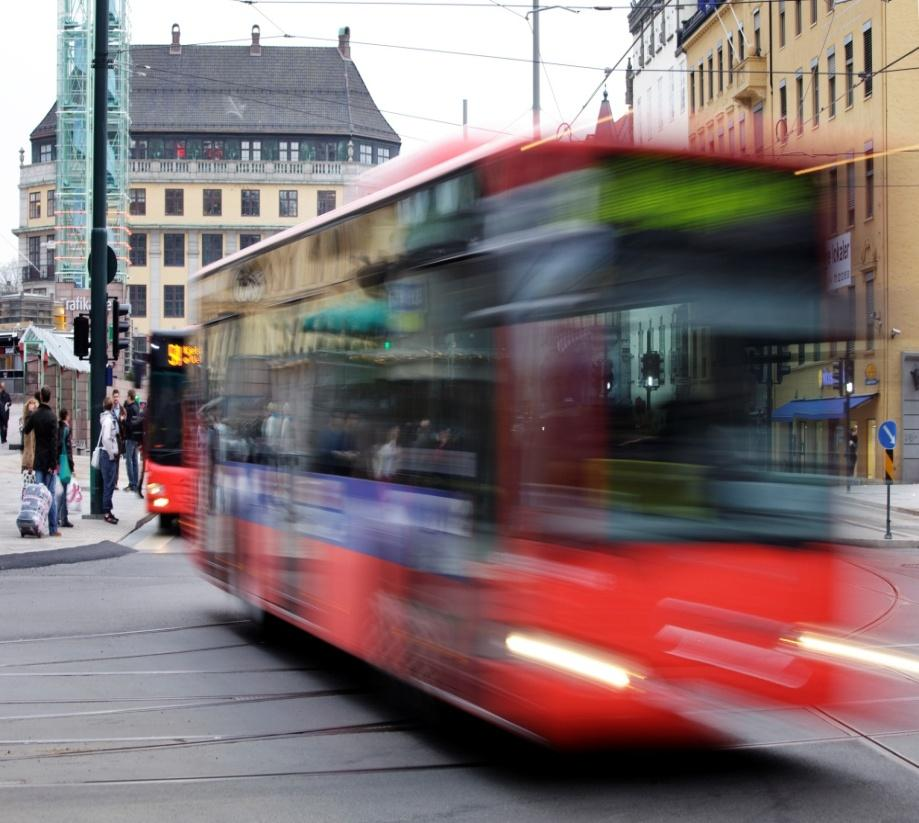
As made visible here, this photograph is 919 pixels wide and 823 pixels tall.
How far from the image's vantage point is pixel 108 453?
795 inches

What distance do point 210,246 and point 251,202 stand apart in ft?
15.1

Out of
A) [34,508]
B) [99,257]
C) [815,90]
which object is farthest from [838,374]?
[815,90]

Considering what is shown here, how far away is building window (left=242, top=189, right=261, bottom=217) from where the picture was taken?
3954 inches

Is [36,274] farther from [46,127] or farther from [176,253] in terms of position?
[176,253]

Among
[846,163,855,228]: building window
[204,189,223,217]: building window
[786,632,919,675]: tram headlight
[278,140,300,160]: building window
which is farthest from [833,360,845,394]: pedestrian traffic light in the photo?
[204,189,223,217]: building window

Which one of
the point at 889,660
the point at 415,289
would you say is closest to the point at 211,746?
the point at 415,289

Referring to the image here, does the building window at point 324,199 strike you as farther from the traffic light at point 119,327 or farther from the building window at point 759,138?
the building window at point 759,138

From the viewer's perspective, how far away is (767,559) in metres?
6.06

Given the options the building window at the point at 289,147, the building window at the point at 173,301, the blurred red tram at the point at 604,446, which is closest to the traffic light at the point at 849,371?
the blurred red tram at the point at 604,446

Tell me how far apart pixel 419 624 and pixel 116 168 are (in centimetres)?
5778

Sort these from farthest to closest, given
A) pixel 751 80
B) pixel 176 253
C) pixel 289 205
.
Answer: pixel 176 253, pixel 289 205, pixel 751 80

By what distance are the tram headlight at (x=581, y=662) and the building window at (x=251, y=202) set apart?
96.8 meters

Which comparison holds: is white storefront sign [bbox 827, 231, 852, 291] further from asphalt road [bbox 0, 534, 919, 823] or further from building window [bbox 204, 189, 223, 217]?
building window [bbox 204, 189, 223, 217]

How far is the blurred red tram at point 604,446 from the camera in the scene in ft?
18.9
